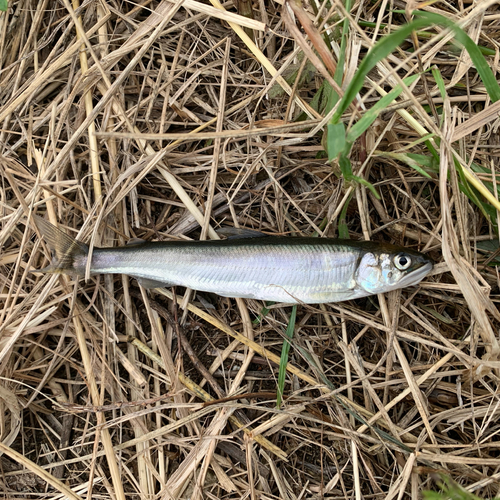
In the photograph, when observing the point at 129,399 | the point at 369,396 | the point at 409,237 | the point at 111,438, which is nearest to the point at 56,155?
the point at 129,399

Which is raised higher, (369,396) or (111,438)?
(369,396)

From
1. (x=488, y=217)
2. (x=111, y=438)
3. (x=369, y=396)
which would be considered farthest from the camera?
(x=111, y=438)

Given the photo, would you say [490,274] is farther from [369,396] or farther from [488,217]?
[369,396]

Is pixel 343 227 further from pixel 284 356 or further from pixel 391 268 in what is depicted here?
pixel 284 356

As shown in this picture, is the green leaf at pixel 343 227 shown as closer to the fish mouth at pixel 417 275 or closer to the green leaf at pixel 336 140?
the fish mouth at pixel 417 275

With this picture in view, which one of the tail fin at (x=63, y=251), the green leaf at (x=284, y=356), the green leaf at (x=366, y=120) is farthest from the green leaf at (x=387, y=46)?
the tail fin at (x=63, y=251)

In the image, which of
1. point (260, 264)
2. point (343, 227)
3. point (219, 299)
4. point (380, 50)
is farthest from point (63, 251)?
point (380, 50)
